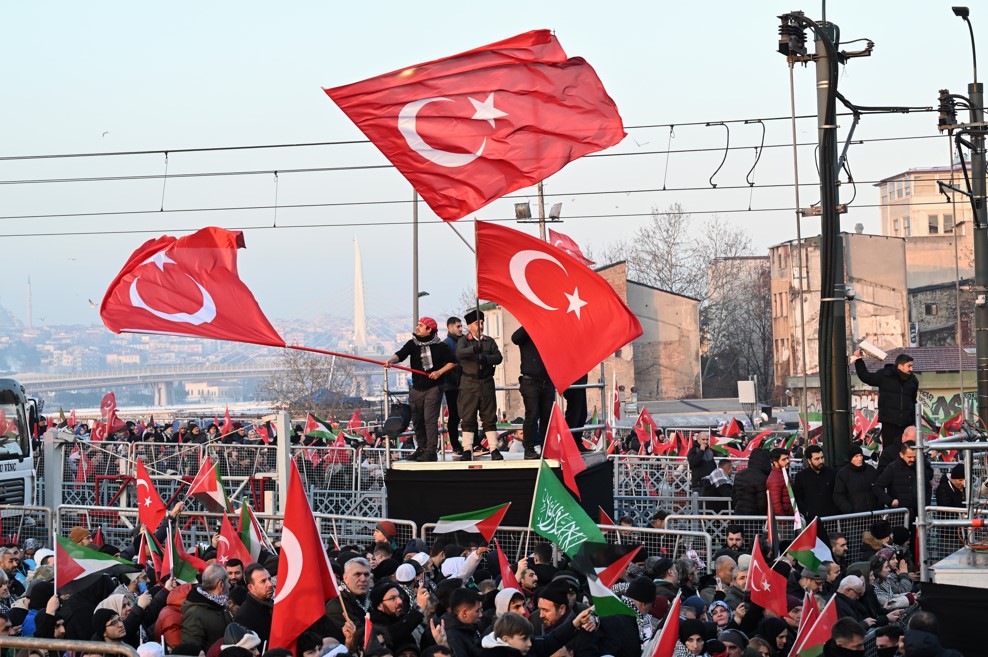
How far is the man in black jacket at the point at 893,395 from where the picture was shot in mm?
16250

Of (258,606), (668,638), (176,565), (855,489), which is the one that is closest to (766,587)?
(668,638)

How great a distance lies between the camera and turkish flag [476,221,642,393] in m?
13.7

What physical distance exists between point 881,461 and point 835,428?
3.51 feet

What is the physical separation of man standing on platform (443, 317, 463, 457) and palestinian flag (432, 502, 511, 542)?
282cm

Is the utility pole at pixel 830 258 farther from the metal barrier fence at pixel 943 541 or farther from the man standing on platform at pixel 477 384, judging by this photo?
the man standing on platform at pixel 477 384

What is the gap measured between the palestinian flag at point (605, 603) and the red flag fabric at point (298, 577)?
1701 millimetres

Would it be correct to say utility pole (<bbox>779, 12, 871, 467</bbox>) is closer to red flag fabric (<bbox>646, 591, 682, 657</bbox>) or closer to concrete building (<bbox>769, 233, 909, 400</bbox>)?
red flag fabric (<bbox>646, 591, 682, 657</bbox>)

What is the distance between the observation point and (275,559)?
1093 cm

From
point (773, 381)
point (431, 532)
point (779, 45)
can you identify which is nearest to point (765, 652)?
point (431, 532)

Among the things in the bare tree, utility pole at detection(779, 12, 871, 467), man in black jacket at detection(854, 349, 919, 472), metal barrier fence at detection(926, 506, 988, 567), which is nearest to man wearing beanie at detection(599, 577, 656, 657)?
metal barrier fence at detection(926, 506, 988, 567)

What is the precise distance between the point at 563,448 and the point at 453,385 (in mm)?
2996

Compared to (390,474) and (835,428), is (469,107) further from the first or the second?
(835,428)

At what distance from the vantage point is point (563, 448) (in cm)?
1348

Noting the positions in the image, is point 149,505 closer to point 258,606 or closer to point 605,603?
point 258,606
